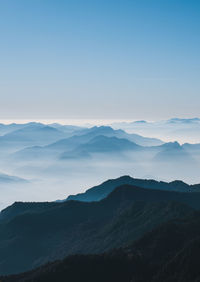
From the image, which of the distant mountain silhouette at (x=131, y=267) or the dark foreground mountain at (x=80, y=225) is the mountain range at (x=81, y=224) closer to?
the dark foreground mountain at (x=80, y=225)

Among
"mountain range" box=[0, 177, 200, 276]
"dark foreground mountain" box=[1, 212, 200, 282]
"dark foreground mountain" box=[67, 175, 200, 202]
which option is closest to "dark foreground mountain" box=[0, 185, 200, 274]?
"mountain range" box=[0, 177, 200, 276]

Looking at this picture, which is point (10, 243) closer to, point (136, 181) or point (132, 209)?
point (132, 209)

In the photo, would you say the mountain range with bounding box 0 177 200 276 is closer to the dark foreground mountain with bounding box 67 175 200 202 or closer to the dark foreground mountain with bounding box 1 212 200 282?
the dark foreground mountain with bounding box 1 212 200 282

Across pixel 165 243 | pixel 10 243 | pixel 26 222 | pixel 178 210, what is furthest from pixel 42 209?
pixel 165 243

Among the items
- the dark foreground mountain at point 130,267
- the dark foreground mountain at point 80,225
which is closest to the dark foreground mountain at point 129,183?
the dark foreground mountain at point 80,225

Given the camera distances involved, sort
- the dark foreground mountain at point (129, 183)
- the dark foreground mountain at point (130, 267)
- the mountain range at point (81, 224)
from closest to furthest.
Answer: the dark foreground mountain at point (130, 267), the mountain range at point (81, 224), the dark foreground mountain at point (129, 183)
